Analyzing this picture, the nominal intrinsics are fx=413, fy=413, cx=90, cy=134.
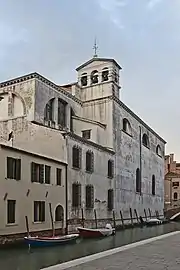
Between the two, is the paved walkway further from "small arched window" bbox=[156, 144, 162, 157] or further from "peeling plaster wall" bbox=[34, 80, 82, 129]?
"small arched window" bbox=[156, 144, 162, 157]

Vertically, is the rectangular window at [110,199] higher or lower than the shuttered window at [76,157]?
lower

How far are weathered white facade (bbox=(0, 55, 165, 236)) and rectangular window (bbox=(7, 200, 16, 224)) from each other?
6.58 metres

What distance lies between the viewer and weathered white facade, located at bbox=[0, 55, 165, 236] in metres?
28.1

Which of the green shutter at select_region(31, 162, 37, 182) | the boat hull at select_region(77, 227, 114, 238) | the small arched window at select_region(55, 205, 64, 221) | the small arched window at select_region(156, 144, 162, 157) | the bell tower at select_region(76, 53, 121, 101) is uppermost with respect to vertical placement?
the bell tower at select_region(76, 53, 121, 101)

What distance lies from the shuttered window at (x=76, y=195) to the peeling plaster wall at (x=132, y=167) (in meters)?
8.08

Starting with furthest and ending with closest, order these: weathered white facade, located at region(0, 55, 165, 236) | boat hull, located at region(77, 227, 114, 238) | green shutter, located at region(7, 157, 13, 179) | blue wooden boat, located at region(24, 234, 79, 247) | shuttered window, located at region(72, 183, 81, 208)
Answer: weathered white facade, located at region(0, 55, 165, 236) < shuttered window, located at region(72, 183, 81, 208) < boat hull, located at region(77, 227, 114, 238) < green shutter, located at region(7, 157, 13, 179) < blue wooden boat, located at region(24, 234, 79, 247)

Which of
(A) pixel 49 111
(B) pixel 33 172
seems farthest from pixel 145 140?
(B) pixel 33 172

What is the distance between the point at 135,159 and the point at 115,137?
21.8 feet

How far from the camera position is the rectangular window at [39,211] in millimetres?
22438

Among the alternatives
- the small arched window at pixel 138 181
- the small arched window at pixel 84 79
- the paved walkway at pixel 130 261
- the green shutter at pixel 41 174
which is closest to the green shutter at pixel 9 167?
the green shutter at pixel 41 174

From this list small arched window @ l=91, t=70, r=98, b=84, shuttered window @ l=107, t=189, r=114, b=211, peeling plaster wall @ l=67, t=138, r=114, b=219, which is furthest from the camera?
small arched window @ l=91, t=70, r=98, b=84

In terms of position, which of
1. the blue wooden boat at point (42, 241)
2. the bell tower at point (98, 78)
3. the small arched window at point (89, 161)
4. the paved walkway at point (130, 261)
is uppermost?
the bell tower at point (98, 78)

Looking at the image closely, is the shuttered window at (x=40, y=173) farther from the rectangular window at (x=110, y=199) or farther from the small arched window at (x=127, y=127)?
the small arched window at (x=127, y=127)

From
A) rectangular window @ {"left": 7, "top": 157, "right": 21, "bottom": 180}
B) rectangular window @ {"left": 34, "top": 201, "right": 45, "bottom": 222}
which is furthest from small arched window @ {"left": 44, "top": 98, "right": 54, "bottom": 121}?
rectangular window @ {"left": 7, "top": 157, "right": 21, "bottom": 180}
